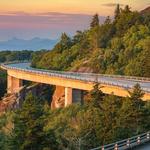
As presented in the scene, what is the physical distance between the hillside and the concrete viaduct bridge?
5.03 m

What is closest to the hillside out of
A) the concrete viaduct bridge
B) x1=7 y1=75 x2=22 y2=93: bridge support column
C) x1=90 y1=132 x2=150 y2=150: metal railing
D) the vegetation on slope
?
the concrete viaduct bridge

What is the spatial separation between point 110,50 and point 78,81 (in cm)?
2001

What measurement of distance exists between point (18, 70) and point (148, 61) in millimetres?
37707

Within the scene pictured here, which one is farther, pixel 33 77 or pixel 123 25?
pixel 123 25

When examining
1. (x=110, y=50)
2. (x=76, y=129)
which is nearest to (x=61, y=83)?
(x=110, y=50)

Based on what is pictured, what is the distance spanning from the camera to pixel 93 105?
58.2m

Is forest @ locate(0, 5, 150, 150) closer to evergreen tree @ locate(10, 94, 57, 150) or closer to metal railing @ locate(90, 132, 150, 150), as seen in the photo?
evergreen tree @ locate(10, 94, 57, 150)

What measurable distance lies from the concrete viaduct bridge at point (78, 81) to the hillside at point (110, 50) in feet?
16.5

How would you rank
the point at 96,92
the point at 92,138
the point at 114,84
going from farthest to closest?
the point at 114,84, the point at 96,92, the point at 92,138

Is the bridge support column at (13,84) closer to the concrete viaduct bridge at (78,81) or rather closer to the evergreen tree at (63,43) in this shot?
the concrete viaduct bridge at (78,81)

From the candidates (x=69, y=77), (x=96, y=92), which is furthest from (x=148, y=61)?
(x=96, y=92)

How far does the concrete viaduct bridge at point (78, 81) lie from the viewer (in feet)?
264

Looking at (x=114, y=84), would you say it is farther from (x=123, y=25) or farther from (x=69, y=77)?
(x=123, y=25)

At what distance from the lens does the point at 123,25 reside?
12862cm
